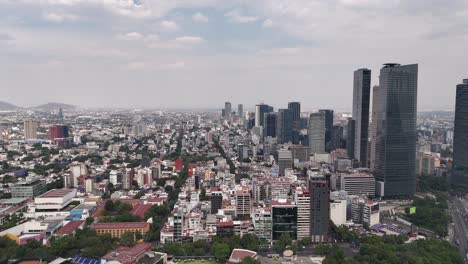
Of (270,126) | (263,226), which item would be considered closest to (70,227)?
(263,226)

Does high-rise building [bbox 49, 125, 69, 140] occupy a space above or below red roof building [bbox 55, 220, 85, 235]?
above

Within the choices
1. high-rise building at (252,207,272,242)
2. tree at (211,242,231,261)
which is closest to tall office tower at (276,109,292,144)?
high-rise building at (252,207,272,242)

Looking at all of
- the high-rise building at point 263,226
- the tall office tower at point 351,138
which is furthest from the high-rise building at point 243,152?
the high-rise building at point 263,226

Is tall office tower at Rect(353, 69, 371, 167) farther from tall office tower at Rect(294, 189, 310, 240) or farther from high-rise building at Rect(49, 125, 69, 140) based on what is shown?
high-rise building at Rect(49, 125, 69, 140)

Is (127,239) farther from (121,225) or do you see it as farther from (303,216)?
(303,216)

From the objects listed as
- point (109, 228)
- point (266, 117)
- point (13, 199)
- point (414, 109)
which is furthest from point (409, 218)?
point (266, 117)
